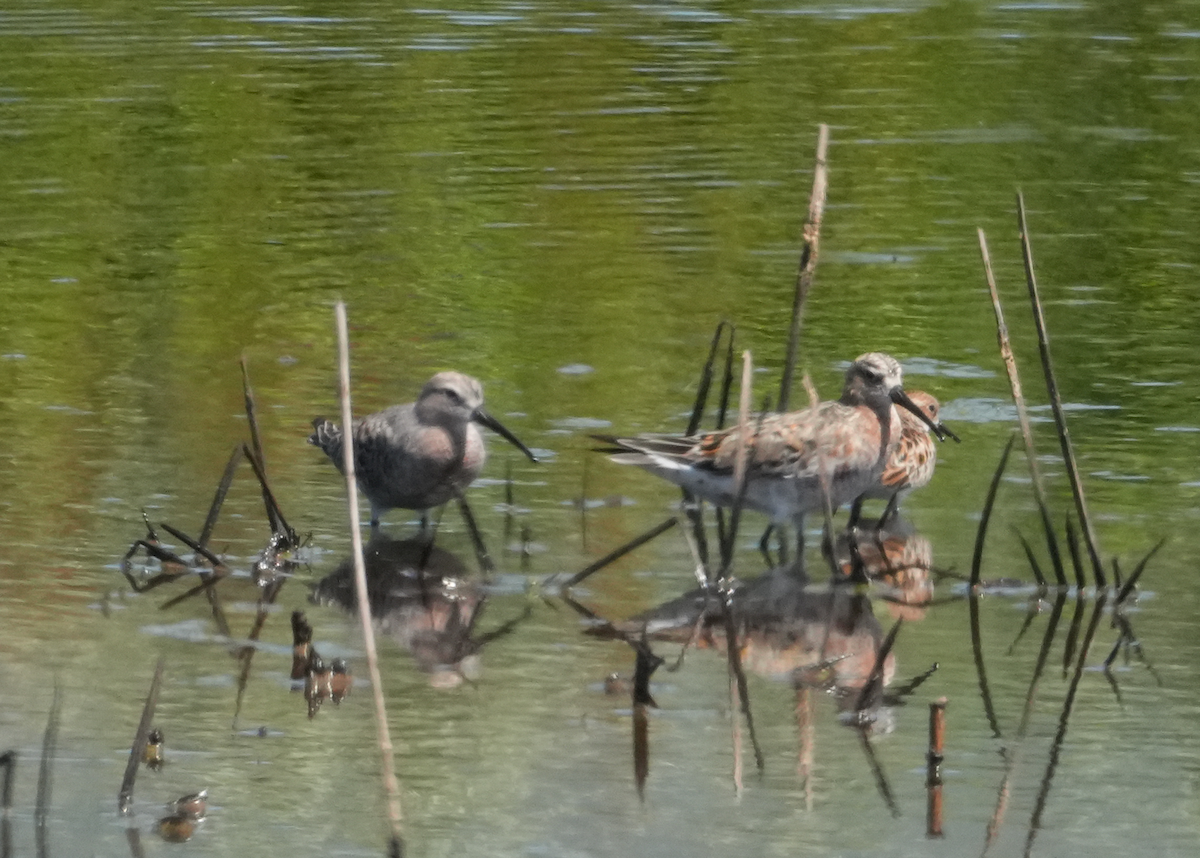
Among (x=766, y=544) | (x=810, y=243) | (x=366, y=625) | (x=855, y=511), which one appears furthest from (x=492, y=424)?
(x=366, y=625)

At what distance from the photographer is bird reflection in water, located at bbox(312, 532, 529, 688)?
7.06 metres

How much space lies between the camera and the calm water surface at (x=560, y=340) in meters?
5.96

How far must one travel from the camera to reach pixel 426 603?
7.65 meters

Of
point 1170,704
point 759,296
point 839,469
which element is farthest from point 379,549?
point 759,296

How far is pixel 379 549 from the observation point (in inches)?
333

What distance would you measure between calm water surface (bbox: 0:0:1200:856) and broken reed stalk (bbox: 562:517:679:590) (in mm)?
94

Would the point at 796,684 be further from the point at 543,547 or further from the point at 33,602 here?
the point at 33,602

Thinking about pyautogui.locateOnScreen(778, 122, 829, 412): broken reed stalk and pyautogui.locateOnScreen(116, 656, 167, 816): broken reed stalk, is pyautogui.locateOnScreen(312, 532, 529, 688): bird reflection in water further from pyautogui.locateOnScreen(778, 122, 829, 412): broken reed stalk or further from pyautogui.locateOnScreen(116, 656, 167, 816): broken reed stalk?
pyautogui.locateOnScreen(778, 122, 829, 412): broken reed stalk

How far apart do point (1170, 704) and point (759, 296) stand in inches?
254

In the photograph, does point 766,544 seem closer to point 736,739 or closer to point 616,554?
point 616,554

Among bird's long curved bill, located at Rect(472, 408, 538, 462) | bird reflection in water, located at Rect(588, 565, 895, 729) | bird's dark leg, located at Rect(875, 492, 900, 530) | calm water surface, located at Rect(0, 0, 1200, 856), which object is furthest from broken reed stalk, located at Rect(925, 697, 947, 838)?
bird's long curved bill, located at Rect(472, 408, 538, 462)

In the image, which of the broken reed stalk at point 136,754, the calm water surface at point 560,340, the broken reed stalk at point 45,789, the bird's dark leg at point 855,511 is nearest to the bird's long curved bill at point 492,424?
the calm water surface at point 560,340

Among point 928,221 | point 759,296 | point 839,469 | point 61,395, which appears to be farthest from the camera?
point 928,221

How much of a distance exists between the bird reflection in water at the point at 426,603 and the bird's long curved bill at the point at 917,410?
5.91ft
